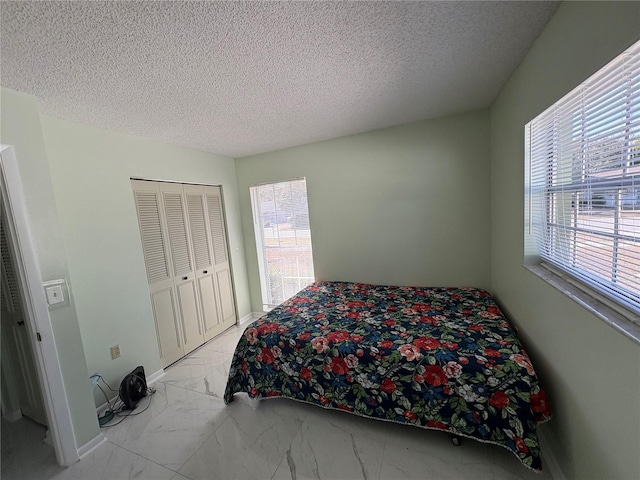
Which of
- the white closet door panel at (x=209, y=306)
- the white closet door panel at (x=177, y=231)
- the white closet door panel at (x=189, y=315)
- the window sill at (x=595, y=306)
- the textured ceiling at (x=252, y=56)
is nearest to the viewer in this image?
the window sill at (x=595, y=306)

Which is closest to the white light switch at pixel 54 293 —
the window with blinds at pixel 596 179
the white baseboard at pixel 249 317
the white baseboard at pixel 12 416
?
the white baseboard at pixel 12 416

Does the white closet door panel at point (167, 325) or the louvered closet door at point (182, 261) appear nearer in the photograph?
the white closet door panel at point (167, 325)

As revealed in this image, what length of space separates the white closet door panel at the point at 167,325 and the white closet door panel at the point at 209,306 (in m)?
0.34

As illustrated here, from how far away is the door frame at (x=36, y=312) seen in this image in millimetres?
1415

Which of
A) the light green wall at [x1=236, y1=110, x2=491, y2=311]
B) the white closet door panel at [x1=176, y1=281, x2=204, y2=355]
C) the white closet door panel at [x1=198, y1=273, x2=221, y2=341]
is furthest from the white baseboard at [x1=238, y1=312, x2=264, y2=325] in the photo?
the light green wall at [x1=236, y1=110, x2=491, y2=311]

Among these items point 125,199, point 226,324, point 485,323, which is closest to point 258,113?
point 125,199

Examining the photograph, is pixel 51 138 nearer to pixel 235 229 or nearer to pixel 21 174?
pixel 21 174

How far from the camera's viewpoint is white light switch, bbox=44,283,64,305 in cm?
155

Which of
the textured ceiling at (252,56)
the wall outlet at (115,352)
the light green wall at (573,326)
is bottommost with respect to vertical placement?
the wall outlet at (115,352)

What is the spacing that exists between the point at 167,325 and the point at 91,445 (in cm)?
104

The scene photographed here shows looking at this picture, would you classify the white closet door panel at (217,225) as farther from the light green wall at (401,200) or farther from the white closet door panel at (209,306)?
the light green wall at (401,200)

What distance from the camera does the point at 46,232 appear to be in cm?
156

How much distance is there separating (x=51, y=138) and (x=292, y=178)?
2.12m

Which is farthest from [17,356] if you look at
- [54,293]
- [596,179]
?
[596,179]
